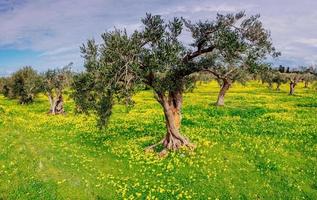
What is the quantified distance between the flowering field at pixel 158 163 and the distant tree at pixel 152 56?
3.30 meters

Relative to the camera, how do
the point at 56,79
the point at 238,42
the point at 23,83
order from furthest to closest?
1. the point at 23,83
2. the point at 56,79
3. the point at 238,42

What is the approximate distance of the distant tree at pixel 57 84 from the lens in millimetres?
57719

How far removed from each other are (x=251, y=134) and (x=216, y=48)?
1156cm

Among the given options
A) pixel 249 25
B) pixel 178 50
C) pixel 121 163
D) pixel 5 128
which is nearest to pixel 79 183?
pixel 121 163

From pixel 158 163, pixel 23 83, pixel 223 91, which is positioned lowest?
pixel 158 163

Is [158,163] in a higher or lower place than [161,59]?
lower

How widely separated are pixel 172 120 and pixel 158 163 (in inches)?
174

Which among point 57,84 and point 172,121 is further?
point 57,84

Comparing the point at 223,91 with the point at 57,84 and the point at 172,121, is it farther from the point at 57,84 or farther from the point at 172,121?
the point at 172,121

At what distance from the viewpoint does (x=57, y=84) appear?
58.5 m

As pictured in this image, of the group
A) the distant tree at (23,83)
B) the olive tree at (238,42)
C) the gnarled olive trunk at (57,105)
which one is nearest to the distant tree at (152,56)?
the olive tree at (238,42)

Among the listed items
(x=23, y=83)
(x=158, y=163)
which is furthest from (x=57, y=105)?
(x=158, y=163)

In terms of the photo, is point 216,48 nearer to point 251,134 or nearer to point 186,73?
point 186,73

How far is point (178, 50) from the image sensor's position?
26594mm
